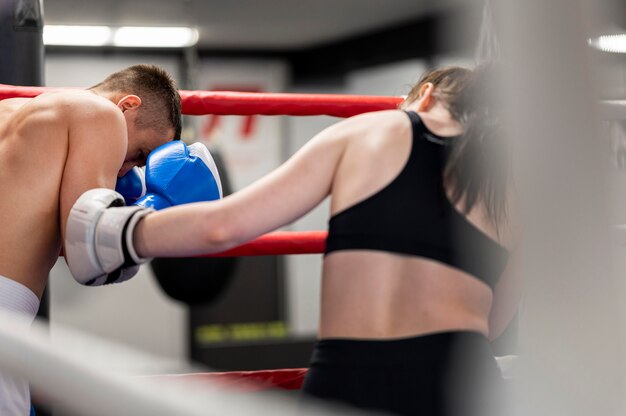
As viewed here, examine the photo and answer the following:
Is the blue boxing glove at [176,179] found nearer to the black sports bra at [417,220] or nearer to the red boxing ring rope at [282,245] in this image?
the red boxing ring rope at [282,245]

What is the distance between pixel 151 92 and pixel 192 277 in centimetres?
316

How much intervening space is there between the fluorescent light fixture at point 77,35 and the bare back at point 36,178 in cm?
507

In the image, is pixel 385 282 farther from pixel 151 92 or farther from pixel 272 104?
pixel 272 104

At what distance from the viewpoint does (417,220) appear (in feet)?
3.28

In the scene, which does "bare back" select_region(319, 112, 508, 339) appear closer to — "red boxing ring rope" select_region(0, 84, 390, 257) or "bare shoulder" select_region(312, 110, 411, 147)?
"bare shoulder" select_region(312, 110, 411, 147)

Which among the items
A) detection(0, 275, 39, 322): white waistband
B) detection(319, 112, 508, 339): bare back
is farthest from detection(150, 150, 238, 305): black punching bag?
detection(319, 112, 508, 339): bare back

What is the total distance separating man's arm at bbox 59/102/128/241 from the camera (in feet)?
4.42

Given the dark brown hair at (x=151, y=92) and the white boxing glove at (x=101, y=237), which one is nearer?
the white boxing glove at (x=101, y=237)

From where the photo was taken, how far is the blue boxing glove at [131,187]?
1.53 meters

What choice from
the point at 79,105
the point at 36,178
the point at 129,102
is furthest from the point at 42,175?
the point at 129,102

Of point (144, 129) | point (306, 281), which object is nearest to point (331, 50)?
point (306, 281)

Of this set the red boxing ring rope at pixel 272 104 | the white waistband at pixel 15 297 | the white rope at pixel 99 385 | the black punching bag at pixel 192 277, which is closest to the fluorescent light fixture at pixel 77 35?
the black punching bag at pixel 192 277

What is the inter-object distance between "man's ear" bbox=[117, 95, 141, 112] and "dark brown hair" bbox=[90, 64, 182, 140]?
0.01 m

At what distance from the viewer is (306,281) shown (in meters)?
7.39
